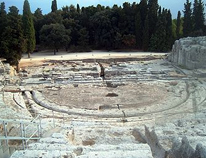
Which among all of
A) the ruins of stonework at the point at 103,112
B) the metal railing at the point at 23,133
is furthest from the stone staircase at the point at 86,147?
the metal railing at the point at 23,133

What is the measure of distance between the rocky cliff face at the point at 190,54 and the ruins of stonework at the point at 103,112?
111 cm

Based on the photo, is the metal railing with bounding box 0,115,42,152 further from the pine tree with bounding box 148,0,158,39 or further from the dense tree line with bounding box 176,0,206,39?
the dense tree line with bounding box 176,0,206,39

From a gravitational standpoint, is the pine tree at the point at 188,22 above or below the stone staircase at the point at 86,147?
above

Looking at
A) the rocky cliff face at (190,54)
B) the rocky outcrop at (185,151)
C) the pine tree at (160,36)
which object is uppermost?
the pine tree at (160,36)

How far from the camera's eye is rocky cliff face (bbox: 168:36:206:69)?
80.4 ft

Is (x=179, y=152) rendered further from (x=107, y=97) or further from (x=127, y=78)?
(x=127, y=78)

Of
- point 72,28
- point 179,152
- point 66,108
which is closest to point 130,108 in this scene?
point 66,108

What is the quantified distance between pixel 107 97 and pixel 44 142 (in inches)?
395

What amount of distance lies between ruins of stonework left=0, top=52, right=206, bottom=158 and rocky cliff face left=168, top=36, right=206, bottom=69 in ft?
3.64

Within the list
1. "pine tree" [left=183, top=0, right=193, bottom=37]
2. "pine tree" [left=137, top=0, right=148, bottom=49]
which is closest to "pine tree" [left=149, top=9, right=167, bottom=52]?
"pine tree" [left=137, top=0, right=148, bottom=49]

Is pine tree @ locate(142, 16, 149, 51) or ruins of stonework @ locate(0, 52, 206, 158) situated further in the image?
pine tree @ locate(142, 16, 149, 51)

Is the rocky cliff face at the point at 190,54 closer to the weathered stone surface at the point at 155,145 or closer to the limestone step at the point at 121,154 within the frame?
the weathered stone surface at the point at 155,145

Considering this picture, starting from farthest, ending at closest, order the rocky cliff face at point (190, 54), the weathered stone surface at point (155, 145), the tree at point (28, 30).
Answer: the tree at point (28, 30) < the rocky cliff face at point (190, 54) < the weathered stone surface at point (155, 145)

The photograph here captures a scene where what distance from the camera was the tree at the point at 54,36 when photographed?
37.3 meters
